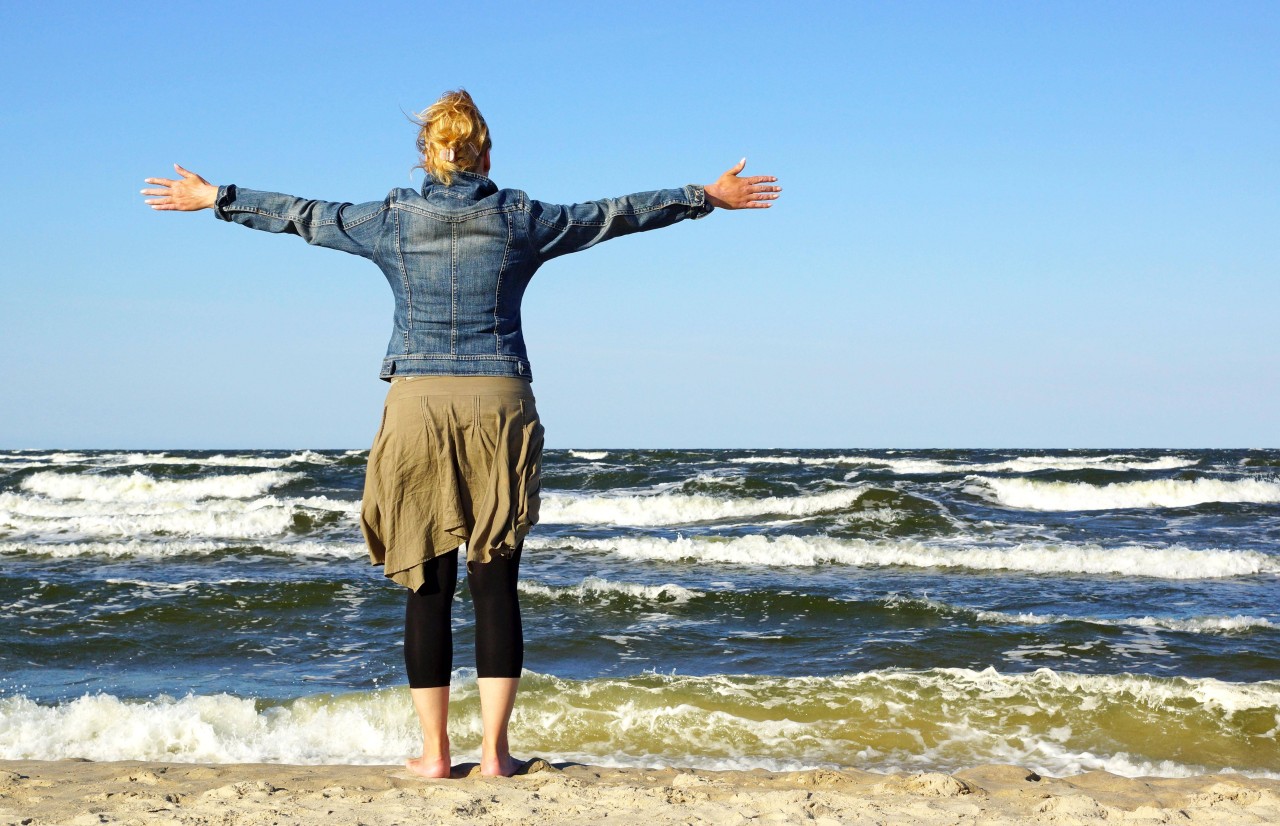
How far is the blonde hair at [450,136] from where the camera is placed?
2.82 metres

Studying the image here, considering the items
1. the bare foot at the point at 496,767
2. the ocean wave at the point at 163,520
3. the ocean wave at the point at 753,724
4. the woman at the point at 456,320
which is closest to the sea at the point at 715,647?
the ocean wave at the point at 753,724

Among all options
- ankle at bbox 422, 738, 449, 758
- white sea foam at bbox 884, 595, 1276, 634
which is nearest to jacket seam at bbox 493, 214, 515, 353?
ankle at bbox 422, 738, 449, 758

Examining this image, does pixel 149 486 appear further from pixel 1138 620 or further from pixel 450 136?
pixel 450 136

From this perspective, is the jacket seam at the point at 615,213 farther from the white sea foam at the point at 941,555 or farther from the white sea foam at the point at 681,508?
the white sea foam at the point at 681,508

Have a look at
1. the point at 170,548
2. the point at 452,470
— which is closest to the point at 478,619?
the point at 452,470

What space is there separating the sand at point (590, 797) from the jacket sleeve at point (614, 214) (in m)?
1.59

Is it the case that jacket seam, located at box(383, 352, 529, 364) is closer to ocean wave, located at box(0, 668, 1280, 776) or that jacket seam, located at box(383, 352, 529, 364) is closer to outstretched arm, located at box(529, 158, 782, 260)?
outstretched arm, located at box(529, 158, 782, 260)

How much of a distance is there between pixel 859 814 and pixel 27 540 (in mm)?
13429

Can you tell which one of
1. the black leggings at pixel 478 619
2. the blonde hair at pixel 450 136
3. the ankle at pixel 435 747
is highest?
the blonde hair at pixel 450 136

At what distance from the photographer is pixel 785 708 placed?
478 centimetres

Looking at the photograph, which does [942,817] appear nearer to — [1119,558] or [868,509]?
[1119,558]

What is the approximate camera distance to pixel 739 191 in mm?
2869

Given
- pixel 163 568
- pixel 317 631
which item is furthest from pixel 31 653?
pixel 163 568

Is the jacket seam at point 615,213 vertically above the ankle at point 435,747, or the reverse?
the jacket seam at point 615,213
